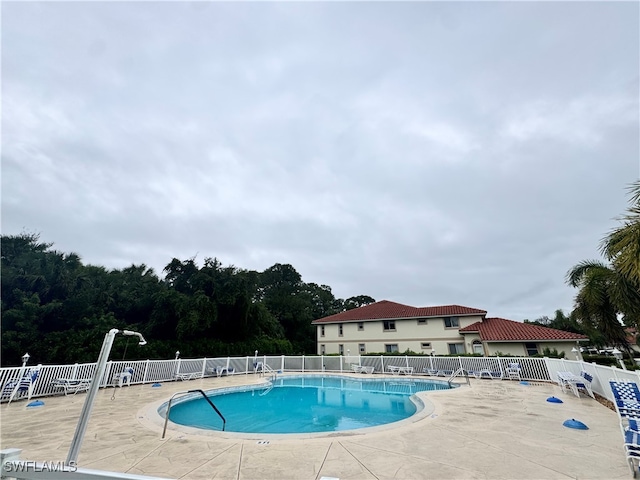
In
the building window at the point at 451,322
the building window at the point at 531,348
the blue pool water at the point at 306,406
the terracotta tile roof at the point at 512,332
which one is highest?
the building window at the point at 451,322

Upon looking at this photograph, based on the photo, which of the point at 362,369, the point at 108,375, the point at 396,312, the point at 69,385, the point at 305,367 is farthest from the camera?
the point at 396,312

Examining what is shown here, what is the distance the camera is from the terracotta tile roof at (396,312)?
2403 centimetres

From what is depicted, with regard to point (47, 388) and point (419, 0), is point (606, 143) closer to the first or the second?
point (419, 0)

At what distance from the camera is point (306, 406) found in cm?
1094

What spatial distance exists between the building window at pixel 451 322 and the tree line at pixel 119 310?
13897 mm

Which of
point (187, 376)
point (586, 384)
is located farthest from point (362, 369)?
point (586, 384)

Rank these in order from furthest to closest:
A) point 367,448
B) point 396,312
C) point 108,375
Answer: point 396,312 → point 108,375 → point 367,448

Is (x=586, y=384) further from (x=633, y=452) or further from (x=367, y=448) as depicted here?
(x=367, y=448)

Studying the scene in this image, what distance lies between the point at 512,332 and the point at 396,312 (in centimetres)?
924

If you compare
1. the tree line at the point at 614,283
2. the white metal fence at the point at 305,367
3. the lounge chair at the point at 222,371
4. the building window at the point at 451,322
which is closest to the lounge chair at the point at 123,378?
the white metal fence at the point at 305,367

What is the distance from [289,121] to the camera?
546 inches

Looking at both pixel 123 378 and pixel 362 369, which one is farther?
pixel 362 369

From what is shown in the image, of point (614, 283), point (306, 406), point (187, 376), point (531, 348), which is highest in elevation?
point (614, 283)

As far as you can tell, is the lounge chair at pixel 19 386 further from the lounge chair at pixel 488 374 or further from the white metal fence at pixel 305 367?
the lounge chair at pixel 488 374
